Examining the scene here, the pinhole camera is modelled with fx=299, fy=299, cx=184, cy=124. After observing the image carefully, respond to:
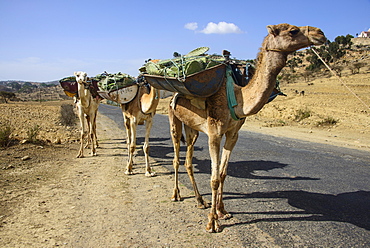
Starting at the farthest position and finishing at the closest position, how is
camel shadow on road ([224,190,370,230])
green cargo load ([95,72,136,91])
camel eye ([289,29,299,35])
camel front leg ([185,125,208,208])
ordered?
green cargo load ([95,72,136,91]), camel front leg ([185,125,208,208]), camel shadow on road ([224,190,370,230]), camel eye ([289,29,299,35])

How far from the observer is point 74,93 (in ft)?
39.2

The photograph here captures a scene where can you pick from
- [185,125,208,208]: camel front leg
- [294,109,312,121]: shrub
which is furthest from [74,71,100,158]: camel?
[294,109,312,121]: shrub

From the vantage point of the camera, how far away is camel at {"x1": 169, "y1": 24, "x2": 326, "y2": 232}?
417 cm

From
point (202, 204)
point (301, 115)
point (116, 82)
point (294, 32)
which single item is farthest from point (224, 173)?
point (301, 115)

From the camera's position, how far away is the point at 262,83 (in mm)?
4535

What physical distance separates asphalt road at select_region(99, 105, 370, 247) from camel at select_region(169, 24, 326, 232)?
2.48 feet

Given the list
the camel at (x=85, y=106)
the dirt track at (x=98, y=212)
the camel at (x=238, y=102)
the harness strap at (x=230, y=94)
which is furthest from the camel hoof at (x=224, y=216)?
the camel at (x=85, y=106)

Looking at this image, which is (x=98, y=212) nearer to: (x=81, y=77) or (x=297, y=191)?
(x=297, y=191)

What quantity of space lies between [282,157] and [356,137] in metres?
6.71

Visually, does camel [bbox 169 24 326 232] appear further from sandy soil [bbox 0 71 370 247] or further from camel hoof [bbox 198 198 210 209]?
sandy soil [bbox 0 71 370 247]

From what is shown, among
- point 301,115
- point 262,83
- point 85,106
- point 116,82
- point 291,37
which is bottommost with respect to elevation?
point 301,115

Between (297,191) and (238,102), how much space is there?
10.0 feet

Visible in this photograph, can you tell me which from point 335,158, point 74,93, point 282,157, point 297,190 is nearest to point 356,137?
point 335,158

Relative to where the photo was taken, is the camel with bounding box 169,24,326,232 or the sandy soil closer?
the camel with bounding box 169,24,326,232
